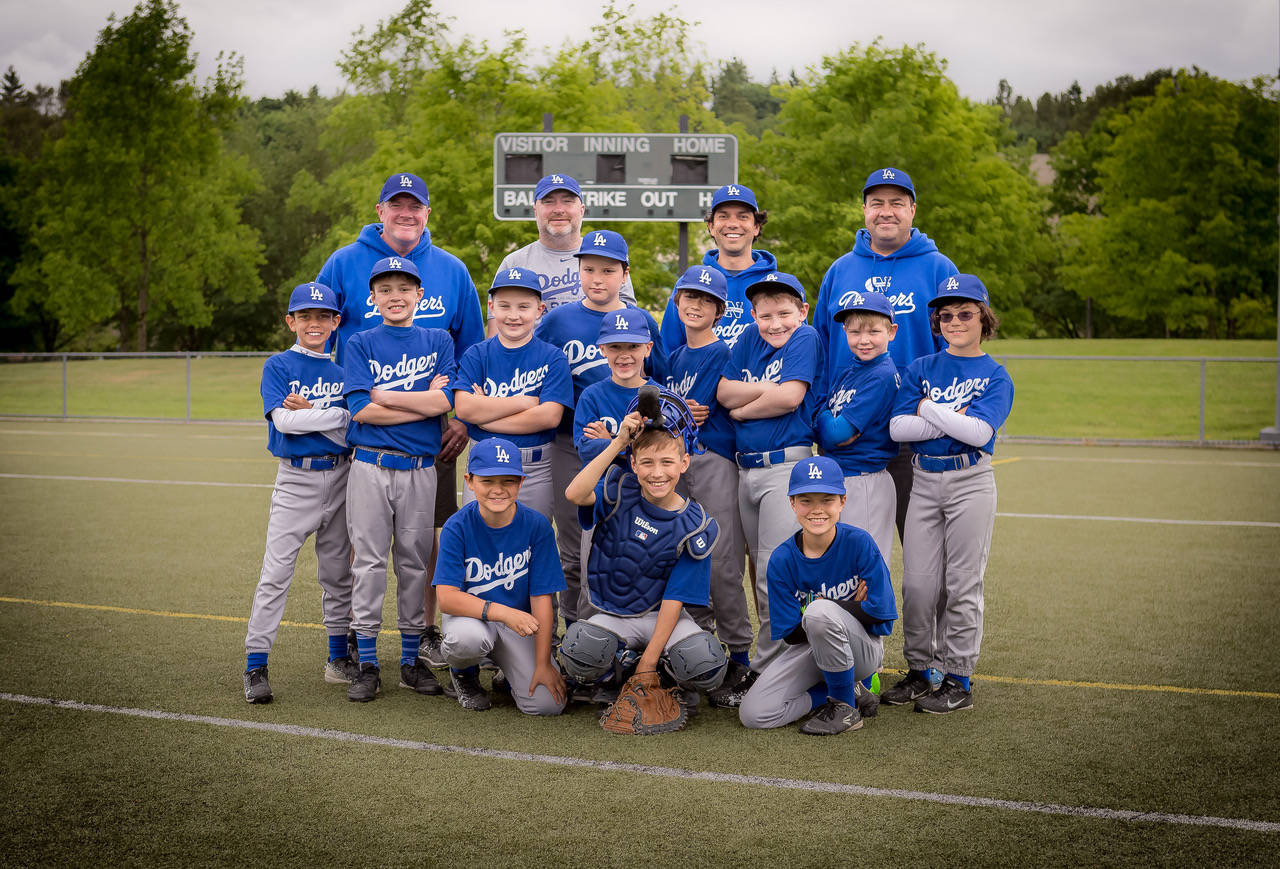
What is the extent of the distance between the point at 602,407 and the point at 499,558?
33.9 inches

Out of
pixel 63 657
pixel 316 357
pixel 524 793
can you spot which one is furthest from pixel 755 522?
pixel 63 657

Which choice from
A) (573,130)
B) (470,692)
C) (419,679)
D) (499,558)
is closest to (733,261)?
(499,558)

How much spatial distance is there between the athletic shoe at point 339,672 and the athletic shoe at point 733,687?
181 centimetres

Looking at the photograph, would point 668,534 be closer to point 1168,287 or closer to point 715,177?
point 715,177

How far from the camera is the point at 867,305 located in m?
5.27

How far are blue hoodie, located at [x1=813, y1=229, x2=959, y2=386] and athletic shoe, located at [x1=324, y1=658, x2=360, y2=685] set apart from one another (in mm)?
2825

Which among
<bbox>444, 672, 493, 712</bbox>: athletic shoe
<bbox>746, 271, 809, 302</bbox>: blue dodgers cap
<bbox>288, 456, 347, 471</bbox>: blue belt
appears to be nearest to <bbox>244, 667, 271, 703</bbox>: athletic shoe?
<bbox>444, 672, 493, 712</bbox>: athletic shoe

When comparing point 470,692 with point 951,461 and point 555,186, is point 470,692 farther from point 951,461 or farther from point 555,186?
point 555,186

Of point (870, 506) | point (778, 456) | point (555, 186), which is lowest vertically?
point (870, 506)

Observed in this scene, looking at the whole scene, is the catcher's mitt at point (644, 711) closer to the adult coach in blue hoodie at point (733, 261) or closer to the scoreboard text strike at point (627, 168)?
the adult coach in blue hoodie at point (733, 261)

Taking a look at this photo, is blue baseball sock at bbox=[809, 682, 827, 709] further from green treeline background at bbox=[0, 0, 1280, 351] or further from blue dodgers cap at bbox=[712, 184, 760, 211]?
green treeline background at bbox=[0, 0, 1280, 351]

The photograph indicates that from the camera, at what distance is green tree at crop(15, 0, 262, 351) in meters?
35.7

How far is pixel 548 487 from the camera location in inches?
222

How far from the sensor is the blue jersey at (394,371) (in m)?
5.36
